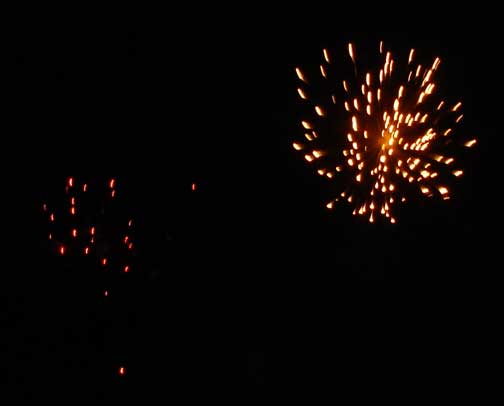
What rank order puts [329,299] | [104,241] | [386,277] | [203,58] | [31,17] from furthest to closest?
[386,277], [329,299], [203,58], [104,241], [31,17]

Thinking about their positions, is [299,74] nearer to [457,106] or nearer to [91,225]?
[457,106]

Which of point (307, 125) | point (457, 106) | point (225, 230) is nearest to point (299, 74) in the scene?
point (307, 125)

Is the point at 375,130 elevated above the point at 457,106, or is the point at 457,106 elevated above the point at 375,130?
the point at 457,106

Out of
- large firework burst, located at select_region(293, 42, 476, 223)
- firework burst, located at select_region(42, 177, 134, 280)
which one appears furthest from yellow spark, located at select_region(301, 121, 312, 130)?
firework burst, located at select_region(42, 177, 134, 280)

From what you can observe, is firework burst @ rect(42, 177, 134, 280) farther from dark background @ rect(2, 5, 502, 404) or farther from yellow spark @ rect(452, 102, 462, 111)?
yellow spark @ rect(452, 102, 462, 111)

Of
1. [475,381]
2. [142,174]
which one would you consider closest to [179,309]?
[142,174]

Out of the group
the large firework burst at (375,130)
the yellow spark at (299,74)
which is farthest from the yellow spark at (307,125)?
the yellow spark at (299,74)

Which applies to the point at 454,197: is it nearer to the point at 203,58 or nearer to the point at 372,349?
the point at 372,349

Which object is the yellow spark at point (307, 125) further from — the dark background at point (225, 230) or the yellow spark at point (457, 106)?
the yellow spark at point (457, 106)
